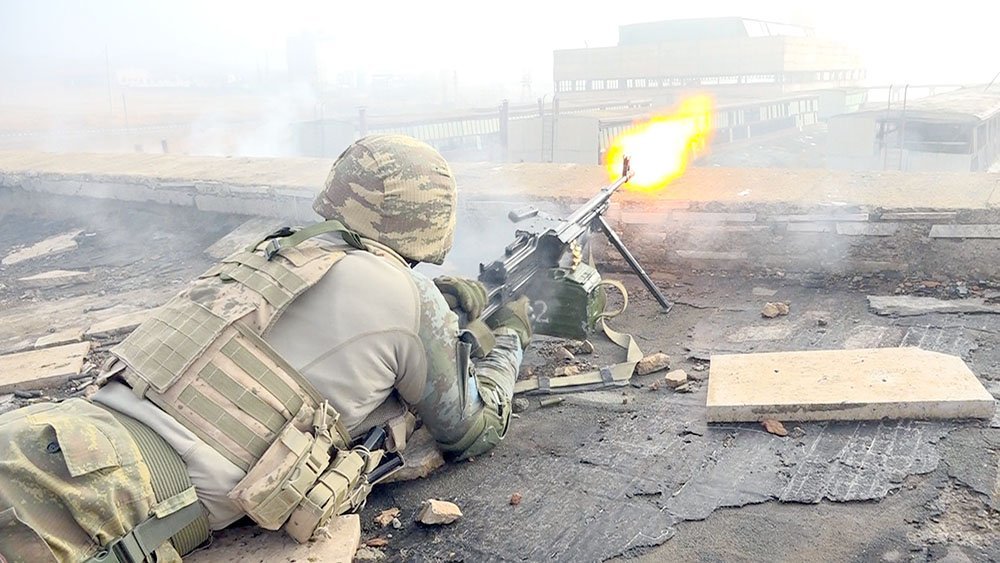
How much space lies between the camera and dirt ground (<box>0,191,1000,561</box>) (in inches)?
86.7

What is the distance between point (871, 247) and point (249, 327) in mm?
3917

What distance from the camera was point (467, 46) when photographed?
4647 cm

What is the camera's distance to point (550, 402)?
3295mm

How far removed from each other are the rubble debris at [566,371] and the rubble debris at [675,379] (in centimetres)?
46

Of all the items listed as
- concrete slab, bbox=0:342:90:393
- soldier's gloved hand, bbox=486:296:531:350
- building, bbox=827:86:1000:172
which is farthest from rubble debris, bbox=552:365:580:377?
building, bbox=827:86:1000:172

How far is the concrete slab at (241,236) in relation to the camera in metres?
6.57

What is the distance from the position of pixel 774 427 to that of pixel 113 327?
4.02m

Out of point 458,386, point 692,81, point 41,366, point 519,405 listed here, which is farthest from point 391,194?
point 692,81

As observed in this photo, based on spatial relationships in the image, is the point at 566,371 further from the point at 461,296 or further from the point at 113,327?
the point at 113,327

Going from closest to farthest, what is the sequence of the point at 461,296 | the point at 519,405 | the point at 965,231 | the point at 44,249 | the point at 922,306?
the point at 461,296 → the point at 519,405 → the point at 922,306 → the point at 965,231 → the point at 44,249

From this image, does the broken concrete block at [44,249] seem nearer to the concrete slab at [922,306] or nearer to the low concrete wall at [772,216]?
the low concrete wall at [772,216]

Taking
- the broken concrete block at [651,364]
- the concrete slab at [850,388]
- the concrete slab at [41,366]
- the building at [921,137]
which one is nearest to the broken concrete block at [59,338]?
the concrete slab at [41,366]

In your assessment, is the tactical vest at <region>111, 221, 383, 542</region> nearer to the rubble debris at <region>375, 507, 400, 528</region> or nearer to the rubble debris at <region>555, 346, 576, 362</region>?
the rubble debris at <region>375, 507, 400, 528</region>

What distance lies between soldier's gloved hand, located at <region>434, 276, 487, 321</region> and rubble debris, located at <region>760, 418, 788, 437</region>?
113 cm
